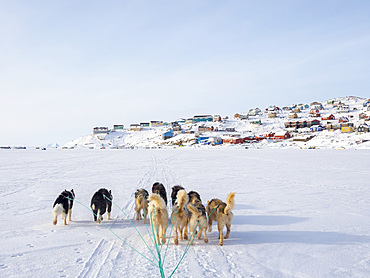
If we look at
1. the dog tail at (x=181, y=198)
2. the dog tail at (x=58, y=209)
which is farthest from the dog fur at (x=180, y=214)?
the dog tail at (x=58, y=209)

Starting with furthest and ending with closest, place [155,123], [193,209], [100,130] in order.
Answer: [155,123], [100,130], [193,209]

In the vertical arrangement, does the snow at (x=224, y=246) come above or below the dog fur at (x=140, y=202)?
below

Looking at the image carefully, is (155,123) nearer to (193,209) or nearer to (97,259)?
(193,209)

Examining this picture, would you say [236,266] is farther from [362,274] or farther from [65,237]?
[65,237]


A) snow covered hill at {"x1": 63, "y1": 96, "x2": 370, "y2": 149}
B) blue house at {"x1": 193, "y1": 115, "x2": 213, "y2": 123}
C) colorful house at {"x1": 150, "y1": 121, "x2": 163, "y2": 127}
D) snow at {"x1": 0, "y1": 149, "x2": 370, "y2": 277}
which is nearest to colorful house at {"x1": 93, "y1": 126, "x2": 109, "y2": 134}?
snow covered hill at {"x1": 63, "y1": 96, "x2": 370, "y2": 149}

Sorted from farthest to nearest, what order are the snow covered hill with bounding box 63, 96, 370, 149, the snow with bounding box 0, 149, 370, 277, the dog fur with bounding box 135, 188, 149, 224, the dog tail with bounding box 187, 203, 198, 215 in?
the snow covered hill with bounding box 63, 96, 370, 149 → the dog fur with bounding box 135, 188, 149, 224 → the dog tail with bounding box 187, 203, 198, 215 → the snow with bounding box 0, 149, 370, 277

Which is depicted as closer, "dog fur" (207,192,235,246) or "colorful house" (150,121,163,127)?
"dog fur" (207,192,235,246)

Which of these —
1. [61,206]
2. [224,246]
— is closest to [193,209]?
[224,246]

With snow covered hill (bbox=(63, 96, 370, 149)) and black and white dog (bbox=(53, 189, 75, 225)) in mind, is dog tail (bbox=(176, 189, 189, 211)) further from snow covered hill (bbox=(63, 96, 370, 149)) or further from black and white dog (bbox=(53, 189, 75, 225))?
snow covered hill (bbox=(63, 96, 370, 149))

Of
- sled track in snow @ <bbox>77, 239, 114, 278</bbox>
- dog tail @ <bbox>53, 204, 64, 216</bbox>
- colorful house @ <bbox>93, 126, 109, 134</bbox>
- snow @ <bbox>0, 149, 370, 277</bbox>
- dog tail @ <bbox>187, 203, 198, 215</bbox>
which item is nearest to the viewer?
sled track in snow @ <bbox>77, 239, 114, 278</bbox>

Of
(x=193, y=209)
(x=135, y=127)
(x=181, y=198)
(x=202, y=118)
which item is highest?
(x=202, y=118)

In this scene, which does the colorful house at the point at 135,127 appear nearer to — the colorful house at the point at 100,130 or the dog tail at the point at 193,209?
the colorful house at the point at 100,130

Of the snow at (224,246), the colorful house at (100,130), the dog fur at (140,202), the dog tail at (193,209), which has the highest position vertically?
the colorful house at (100,130)

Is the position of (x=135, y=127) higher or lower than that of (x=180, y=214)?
higher
